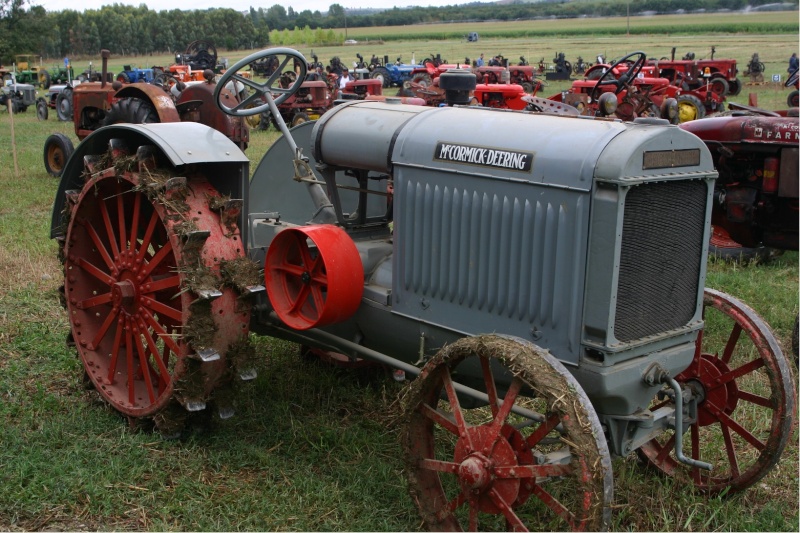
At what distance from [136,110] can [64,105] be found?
429 inches

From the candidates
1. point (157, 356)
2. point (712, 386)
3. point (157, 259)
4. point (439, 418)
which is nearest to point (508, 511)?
point (439, 418)

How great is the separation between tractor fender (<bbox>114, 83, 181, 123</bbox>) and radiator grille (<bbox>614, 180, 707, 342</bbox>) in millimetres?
8509

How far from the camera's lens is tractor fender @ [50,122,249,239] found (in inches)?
149

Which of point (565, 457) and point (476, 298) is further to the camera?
point (476, 298)

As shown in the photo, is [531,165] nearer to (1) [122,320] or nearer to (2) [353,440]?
(2) [353,440]

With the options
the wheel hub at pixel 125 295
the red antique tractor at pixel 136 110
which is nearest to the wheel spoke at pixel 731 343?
the wheel hub at pixel 125 295

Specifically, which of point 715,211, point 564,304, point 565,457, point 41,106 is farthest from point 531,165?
point 41,106

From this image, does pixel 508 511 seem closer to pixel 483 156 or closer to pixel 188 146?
pixel 483 156

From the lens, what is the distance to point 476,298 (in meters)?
3.29

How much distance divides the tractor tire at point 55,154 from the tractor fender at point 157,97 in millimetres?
1020

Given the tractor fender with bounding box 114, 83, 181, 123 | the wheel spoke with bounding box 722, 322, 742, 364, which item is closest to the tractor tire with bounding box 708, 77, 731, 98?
the tractor fender with bounding box 114, 83, 181, 123

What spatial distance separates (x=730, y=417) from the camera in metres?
3.76

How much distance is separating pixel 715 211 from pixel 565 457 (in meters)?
4.75

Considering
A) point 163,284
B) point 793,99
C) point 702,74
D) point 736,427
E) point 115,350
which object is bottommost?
point 736,427
